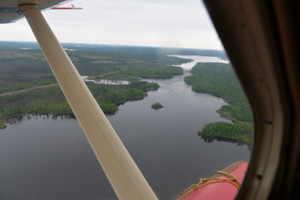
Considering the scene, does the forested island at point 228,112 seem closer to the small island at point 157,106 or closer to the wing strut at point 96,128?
the small island at point 157,106

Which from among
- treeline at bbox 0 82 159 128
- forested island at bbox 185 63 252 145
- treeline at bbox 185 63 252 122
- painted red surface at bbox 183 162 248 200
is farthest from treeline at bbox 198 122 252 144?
painted red surface at bbox 183 162 248 200

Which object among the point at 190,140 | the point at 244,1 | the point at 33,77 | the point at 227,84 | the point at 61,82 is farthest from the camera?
the point at 33,77

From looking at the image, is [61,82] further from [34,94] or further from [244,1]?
[34,94]

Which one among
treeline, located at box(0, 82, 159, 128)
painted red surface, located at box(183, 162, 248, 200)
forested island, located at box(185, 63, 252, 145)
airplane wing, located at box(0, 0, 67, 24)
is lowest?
painted red surface, located at box(183, 162, 248, 200)

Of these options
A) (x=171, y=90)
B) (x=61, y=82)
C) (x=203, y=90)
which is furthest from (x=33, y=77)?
(x=61, y=82)

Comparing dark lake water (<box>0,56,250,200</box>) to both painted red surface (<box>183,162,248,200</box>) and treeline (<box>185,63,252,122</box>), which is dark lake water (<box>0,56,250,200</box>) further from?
painted red surface (<box>183,162,248,200</box>)
